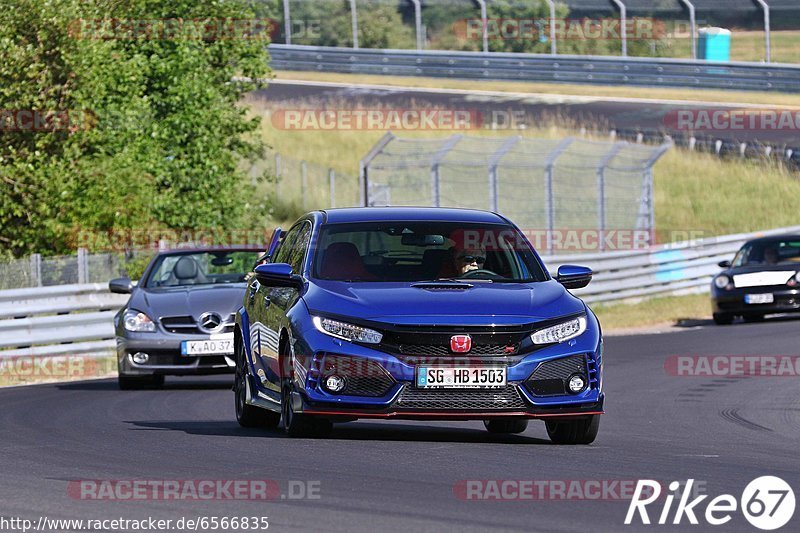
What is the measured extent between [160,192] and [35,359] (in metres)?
8.72

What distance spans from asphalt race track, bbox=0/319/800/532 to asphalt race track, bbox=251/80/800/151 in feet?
90.8

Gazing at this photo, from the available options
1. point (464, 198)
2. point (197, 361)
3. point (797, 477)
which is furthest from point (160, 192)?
point (797, 477)

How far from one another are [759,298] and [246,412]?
15012 millimetres

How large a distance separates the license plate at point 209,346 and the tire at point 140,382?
0.55 metres

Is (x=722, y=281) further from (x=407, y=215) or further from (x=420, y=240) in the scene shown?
(x=420, y=240)

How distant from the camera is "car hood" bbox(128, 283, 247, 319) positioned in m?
16.6

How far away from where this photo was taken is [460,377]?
9.63 meters

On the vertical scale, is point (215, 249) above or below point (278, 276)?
below

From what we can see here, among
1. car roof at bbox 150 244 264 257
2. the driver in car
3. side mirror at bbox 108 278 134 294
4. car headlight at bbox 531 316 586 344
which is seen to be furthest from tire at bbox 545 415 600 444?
side mirror at bbox 108 278 134 294

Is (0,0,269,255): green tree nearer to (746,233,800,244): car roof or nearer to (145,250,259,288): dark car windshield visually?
(145,250,259,288): dark car windshield

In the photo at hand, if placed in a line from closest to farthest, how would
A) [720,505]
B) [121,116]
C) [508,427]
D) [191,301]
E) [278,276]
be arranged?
[720,505] → [278,276] → [508,427] → [191,301] → [121,116]

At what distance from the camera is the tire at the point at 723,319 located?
2562 centimetres

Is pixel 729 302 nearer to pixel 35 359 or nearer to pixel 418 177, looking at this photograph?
pixel 35 359

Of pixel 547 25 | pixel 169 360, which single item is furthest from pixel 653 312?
pixel 547 25
